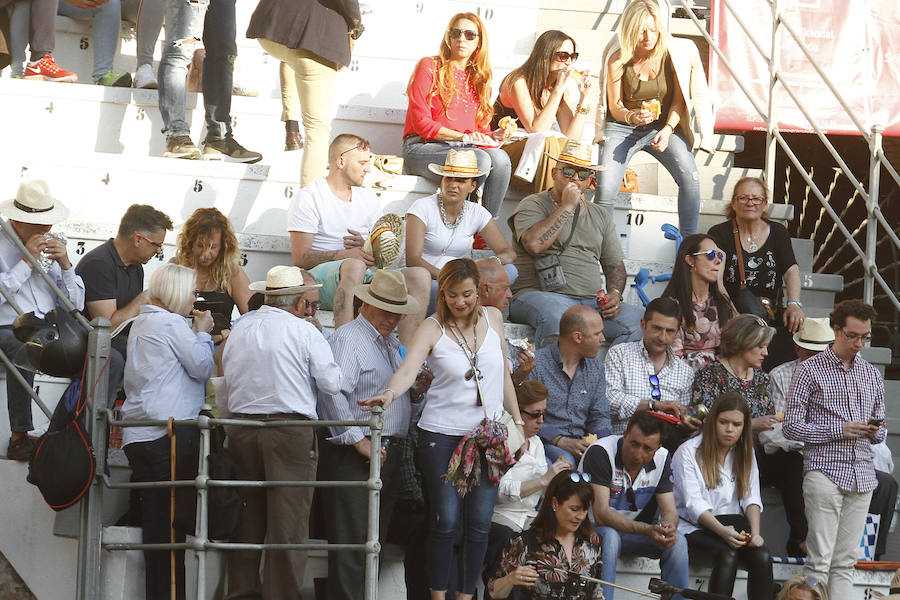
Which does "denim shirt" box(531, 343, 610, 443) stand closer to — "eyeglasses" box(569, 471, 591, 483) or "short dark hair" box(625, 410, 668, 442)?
"short dark hair" box(625, 410, 668, 442)

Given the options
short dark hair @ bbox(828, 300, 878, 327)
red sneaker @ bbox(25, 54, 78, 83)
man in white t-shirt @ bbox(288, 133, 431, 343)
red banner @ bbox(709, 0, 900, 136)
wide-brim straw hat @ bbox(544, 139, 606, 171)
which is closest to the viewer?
short dark hair @ bbox(828, 300, 878, 327)

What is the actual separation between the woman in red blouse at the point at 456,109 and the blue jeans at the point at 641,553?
2.55 m

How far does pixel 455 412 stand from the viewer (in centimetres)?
657

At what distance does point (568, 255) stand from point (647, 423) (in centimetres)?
156

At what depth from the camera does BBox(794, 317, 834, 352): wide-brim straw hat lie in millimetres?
8156

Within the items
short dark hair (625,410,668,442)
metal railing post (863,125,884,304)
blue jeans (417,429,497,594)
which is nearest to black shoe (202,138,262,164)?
blue jeans (417,429,497,594)

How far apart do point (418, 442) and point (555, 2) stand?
558 cm

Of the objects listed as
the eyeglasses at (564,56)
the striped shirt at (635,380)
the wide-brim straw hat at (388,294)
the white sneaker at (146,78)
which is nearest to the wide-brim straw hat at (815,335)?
the striped shirt at (635,380)

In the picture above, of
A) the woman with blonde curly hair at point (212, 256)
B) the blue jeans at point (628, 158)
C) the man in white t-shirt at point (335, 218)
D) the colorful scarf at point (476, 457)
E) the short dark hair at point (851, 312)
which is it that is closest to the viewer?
the colorful scarf at point (476, 457)

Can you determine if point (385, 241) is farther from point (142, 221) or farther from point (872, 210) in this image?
point (872, 210)

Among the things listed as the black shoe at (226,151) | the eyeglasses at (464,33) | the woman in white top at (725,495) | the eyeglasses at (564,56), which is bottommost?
the woman in white top at (725,495)

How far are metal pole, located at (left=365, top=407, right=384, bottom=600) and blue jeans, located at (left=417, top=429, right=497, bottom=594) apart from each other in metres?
0.47

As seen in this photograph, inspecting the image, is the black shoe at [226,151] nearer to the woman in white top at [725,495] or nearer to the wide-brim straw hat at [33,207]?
the wide-brim straw hat at [33,207]

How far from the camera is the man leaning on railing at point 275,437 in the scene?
6227 mm
